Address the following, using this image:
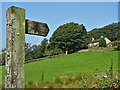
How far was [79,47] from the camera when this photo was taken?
82.0 metres

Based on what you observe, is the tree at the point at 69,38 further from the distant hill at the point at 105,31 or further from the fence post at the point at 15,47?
the fence post at the point at 15,47

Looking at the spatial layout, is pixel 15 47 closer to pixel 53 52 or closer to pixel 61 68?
pixel 61 68

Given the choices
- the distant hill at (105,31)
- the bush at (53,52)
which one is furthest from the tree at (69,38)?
the distant hill at (105,31)

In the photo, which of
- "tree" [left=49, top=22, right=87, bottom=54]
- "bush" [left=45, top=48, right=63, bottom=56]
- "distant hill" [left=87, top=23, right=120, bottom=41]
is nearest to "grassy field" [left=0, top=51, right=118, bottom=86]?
"bush" [left=45, top=48, right=63, bottom=56]

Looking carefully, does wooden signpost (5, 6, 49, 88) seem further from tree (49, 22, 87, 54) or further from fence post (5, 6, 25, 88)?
tree (49, 22, 87, 54)

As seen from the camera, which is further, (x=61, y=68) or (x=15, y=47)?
(x=61, y=68)

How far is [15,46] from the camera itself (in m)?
4.24

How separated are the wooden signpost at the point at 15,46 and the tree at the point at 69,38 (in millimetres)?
72397

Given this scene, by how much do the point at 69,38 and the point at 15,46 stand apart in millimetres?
78780

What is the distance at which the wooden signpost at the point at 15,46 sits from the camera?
4127 mm

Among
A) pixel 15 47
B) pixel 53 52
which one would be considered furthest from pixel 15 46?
pixel 53 52

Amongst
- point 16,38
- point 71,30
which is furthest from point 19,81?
point 71,30

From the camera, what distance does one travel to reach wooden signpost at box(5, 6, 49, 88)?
4127mm

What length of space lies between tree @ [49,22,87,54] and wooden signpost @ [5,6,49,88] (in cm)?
7240
